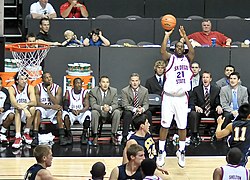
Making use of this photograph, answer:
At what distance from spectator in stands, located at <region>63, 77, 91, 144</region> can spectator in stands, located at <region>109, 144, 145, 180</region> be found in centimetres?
531

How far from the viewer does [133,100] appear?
1389cm

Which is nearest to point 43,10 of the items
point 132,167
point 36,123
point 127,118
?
point 36,123

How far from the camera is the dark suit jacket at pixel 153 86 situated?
14.4 meters

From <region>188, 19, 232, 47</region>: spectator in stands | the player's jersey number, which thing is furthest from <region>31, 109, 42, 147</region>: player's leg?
the player's jersey number

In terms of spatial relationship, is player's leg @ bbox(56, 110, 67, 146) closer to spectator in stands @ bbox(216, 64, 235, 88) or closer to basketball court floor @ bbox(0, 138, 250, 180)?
basketball court floor @ bbox(0, 138, 250, 180)

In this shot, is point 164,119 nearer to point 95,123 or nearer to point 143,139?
point 95,123

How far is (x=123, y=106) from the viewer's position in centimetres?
1388

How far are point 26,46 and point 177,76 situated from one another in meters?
3.15

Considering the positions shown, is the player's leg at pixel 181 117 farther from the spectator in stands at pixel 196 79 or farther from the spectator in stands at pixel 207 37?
the spectator in stands at pixel 207 37

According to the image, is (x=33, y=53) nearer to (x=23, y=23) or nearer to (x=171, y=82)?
(x=171, y=82)

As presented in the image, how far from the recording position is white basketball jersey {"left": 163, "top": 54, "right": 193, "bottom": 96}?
39.5 ft

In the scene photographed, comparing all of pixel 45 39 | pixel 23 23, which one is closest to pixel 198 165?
pixel 45 39

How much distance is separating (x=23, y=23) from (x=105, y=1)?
2340mm

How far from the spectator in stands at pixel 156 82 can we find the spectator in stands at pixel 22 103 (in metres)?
2.27
